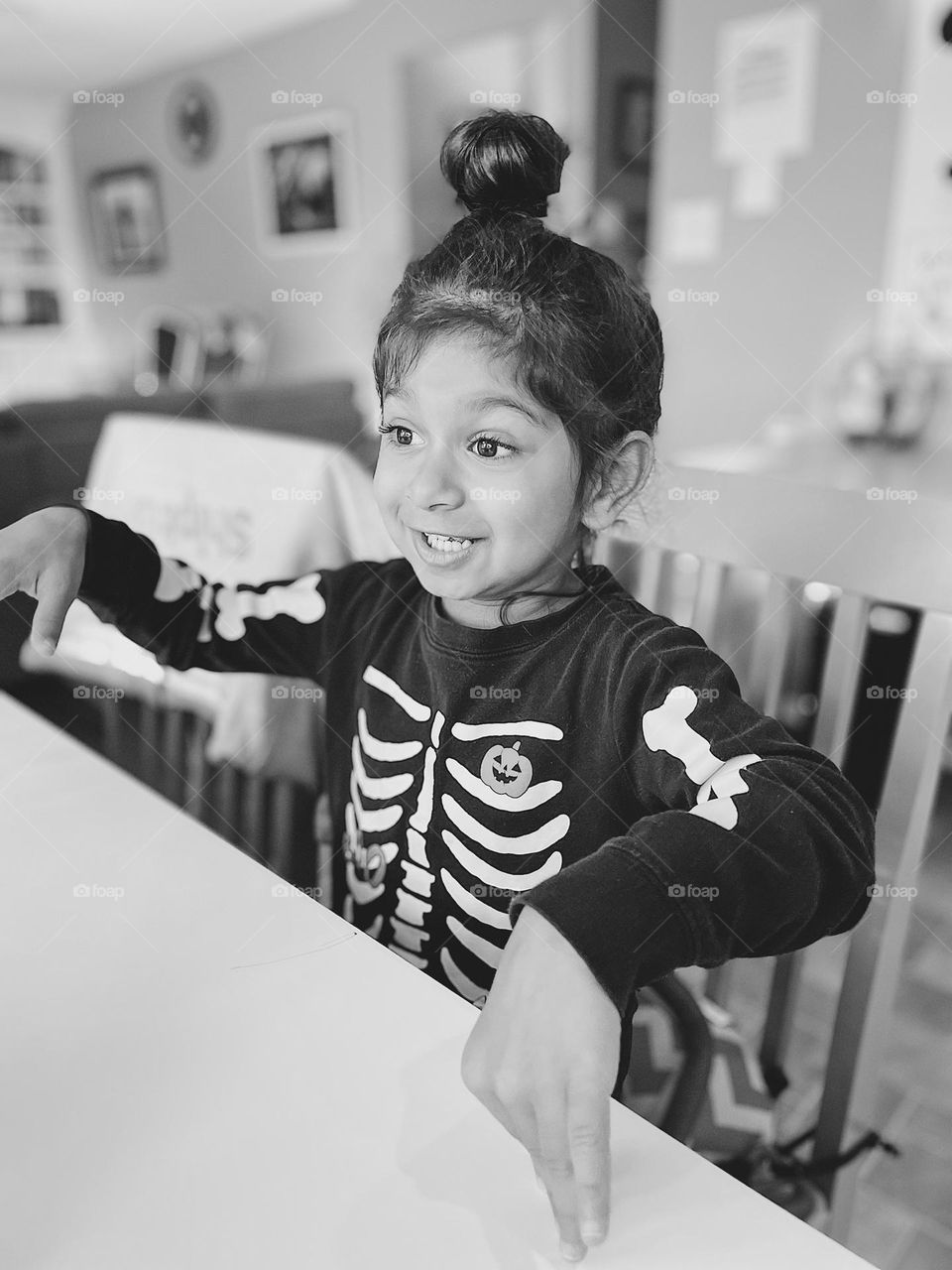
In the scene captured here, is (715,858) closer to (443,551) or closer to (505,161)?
(443,551)

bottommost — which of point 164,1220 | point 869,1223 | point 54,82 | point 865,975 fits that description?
point 869,1223

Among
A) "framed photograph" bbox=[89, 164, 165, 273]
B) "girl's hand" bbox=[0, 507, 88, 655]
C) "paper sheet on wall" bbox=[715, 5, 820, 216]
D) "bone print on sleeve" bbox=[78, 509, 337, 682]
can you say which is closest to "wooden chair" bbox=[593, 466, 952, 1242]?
"bone print on sleeve" bbox=[78, 509, 337, 682]

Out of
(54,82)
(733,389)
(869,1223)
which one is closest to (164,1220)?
(869,1223)

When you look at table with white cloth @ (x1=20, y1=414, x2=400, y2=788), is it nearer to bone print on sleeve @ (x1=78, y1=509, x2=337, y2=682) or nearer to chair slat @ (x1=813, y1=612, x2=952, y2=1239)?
bone print on sleeve @ (x1=78, y1=509, x2=337, y2=682)

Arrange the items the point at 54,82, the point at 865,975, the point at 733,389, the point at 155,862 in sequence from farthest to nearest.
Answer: the point at 54,82 < the point at 733,389 < the point at 865,975 < the point at 155,862

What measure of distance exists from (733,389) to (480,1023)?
2172 millimetres

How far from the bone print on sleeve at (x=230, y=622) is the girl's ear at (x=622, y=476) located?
21cm

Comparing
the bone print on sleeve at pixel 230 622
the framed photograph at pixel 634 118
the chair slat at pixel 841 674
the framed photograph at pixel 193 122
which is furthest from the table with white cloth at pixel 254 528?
the framed photograph at pixel 193 122

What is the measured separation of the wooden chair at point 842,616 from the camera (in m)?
0.54

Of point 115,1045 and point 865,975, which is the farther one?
point 865,975

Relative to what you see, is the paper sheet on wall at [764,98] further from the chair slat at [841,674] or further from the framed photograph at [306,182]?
the framed photograph at [306,182]

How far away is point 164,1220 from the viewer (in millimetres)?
303

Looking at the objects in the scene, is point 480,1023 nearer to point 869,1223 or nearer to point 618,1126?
point 618,1126

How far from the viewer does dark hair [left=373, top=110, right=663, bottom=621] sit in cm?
49
